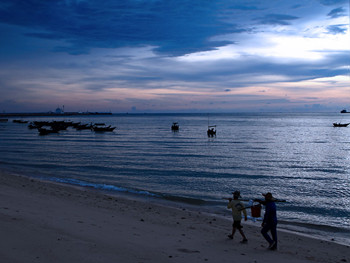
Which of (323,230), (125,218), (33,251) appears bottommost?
(323,230)

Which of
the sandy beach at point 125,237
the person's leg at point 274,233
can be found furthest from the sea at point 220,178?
the person's leg at point 274,233

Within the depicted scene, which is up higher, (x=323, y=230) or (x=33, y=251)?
(x=33, y=251)

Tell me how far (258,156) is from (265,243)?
24.3 meters

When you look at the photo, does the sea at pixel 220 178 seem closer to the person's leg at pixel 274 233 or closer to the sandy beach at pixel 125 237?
the sandy beach at pixel 125 237

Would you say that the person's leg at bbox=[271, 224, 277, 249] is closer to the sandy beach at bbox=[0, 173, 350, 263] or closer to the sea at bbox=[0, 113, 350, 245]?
the sandy beach at bbox=[0, 173, 350, 263]

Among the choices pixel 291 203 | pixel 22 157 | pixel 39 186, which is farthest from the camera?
pixel 22 157

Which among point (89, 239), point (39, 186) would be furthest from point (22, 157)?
point (89, 239)

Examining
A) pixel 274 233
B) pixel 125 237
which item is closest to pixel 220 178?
pixel 274 233

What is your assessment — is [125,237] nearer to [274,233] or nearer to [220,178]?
[274,233]

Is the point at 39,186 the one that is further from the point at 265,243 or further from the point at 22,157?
the point at 22,157

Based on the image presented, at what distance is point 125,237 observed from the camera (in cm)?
867

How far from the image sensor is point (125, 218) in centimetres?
1129

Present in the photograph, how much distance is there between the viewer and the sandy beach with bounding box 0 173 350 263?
23.1ft

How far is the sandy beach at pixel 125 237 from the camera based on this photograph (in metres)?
7.05
